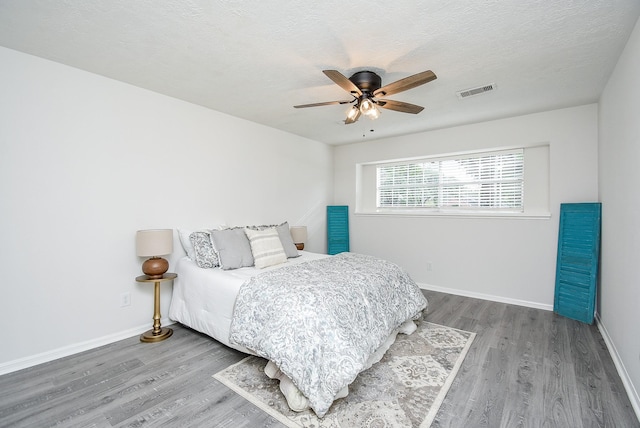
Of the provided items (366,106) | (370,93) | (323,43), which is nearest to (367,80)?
(370,93)

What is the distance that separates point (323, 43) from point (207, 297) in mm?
2313

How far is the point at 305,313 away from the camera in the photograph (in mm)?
1959

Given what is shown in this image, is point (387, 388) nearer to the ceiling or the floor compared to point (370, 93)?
nearer to the floor

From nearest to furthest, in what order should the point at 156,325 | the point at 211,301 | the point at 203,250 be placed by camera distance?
the point at 211,301
the point at 156,325
the point at 203,250

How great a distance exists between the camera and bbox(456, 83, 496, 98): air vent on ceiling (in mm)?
2834

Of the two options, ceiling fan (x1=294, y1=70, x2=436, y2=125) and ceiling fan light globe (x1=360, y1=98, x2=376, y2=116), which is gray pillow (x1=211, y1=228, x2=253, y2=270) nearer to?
ceiling fan (x1=294, y1=70, x2=436, y2=125)

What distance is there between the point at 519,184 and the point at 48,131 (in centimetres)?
514

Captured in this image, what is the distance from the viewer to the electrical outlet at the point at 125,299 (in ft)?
9.27

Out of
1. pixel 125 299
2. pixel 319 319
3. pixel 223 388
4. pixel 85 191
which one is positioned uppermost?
pixel 85 191

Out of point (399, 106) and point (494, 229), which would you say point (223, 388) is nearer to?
point (399, 106)

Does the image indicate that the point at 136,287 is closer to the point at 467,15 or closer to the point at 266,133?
the point at 266,133

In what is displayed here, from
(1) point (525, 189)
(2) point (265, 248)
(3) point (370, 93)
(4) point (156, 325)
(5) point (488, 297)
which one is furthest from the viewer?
(5) point (488, 297)

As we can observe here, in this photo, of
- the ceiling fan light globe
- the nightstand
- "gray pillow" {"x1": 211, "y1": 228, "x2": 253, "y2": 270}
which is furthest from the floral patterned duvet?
the ceiling fan light globe

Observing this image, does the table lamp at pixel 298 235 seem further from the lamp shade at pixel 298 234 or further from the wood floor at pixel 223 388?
the wood floor at pixel 223 388
